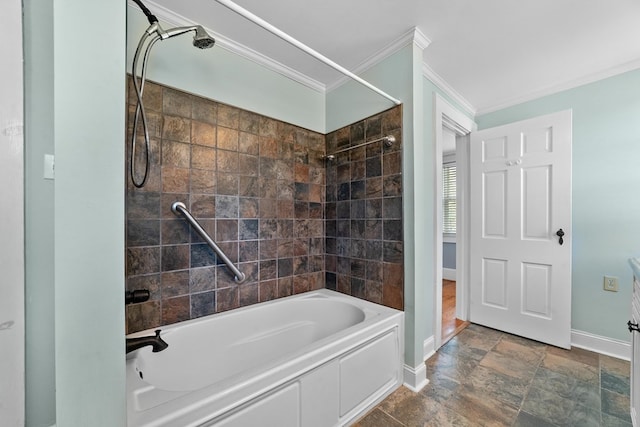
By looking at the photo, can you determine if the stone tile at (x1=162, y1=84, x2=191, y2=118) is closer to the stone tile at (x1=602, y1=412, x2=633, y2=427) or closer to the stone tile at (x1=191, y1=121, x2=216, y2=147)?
the stone tile at (x1=191, y1=121, x2=216, y2=147)

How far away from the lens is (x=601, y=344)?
1.93 meters

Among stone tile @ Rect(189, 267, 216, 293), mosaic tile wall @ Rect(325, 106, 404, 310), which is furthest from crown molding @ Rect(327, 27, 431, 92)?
stone tile @ Rect(189, 267, 216, 293)

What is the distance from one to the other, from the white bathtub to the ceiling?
1.84 metres

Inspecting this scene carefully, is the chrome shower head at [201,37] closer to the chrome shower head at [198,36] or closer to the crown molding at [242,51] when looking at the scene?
the chrome shower head at [198,36]

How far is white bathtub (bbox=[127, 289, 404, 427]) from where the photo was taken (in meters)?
0.86

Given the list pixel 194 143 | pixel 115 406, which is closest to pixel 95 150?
pixel 115 406

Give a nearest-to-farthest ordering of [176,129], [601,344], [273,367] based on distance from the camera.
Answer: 1. [273,367]
2. [176,129]
3. [601,344]

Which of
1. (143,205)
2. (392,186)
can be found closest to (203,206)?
(143,205)

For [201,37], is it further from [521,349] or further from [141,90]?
[521,349]

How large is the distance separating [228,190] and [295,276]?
890mm

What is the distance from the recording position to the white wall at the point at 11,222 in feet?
1.82

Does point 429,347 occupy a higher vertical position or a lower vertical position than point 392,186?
lower

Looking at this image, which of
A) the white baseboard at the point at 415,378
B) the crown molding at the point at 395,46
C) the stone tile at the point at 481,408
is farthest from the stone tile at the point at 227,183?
the stone tile at the point at 481,408

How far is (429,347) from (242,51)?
103 inches
